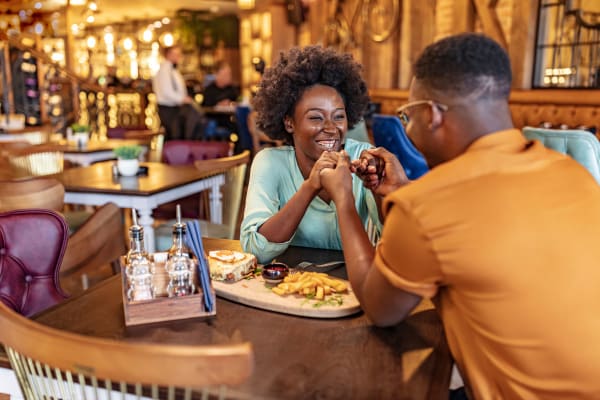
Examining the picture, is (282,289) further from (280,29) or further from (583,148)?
(280,29)

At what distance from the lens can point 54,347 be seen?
0.85 meters

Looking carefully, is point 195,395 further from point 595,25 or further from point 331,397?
point 595,25

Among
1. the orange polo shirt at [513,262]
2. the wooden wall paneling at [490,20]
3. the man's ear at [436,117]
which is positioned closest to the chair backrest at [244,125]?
the wooden wall paneling at [490,20]

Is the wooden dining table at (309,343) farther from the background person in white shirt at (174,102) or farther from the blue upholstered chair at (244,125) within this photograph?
the blue upholstered chair at (244,125)

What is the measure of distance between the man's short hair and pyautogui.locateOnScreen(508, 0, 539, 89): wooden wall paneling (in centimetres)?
485

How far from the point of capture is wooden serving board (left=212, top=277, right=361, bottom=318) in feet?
4.17

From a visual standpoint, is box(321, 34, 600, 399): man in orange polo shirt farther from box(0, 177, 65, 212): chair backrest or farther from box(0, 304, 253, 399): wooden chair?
box(0, 177, 65, 212): chair backrest

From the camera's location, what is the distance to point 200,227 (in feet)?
10.5

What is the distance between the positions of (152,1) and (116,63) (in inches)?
172

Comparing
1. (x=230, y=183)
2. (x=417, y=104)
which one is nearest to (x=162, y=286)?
(x=417, y=104)

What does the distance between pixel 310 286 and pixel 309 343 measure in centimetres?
25

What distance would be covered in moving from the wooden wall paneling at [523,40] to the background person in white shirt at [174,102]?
432cm

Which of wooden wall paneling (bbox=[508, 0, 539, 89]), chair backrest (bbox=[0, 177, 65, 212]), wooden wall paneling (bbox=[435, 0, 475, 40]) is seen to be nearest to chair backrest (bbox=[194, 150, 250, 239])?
chair backrest (bbox=[0, 177, 65, 212])

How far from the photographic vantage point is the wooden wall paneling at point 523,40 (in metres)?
5.40
